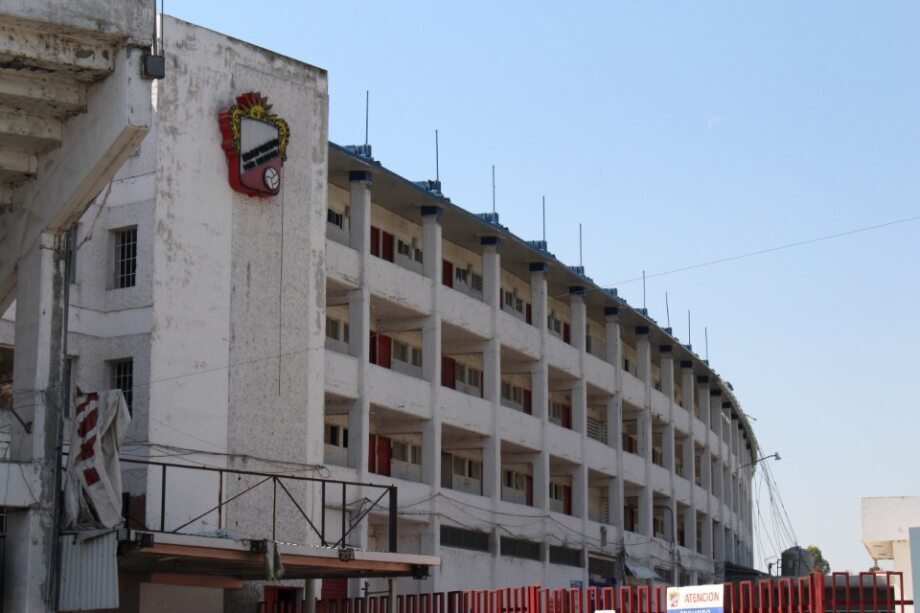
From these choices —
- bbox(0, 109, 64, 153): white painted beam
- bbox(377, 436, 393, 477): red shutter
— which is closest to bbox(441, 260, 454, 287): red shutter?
bbox(377, 436, 393, 477): red shutter

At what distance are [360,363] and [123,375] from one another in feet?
27.6

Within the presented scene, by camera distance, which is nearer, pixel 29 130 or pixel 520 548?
pixel 29 130

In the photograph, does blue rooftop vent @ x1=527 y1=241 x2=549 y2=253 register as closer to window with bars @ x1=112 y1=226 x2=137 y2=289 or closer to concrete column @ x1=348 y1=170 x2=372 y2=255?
concrete column @ x1=348 y1=170 x2=372 y2=255

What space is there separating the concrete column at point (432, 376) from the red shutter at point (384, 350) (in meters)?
2.08

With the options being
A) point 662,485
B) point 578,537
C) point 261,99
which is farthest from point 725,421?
point 261,99

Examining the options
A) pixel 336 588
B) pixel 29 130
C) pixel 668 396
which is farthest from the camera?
pixel 668 396

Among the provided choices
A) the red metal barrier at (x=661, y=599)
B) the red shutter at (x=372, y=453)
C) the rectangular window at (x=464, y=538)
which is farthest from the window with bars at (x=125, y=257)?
the rectangular window at (x=464, y=538)

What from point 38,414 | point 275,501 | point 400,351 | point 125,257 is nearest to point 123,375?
point 125,257

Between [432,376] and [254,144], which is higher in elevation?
[254,144]

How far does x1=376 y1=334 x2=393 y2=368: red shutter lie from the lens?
4622 centimetres

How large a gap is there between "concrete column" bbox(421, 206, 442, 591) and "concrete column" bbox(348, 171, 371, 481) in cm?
348

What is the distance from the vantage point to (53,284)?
2530 centimetres

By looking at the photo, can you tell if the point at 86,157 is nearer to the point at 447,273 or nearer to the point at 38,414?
the point at 38,414

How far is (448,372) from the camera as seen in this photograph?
4994 centimetres
